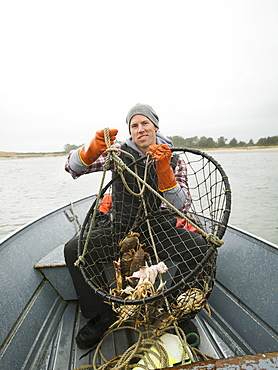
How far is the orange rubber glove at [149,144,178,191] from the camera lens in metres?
1.95

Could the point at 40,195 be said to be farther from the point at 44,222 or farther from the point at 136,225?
the point at 136,225

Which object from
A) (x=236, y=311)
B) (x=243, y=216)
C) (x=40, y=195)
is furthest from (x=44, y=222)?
(x=40, y=195)

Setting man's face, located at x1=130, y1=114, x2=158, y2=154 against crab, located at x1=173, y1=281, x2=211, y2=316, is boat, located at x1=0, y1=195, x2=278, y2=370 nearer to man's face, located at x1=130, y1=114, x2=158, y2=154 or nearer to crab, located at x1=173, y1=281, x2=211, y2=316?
crab, located at x1=173, y1=281, x2=211, y2=316

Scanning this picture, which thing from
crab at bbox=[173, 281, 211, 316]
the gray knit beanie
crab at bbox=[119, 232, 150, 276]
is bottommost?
crab at bbox=[173, 281, 211, 316]

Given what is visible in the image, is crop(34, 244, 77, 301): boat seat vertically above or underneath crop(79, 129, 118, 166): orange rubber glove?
underneath

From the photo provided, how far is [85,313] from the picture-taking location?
1.93 m

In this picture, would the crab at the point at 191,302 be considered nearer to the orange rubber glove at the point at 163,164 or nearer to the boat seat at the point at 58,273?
the orange rubber glove at the point at 163,164

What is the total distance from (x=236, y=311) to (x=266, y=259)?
1.73 feet

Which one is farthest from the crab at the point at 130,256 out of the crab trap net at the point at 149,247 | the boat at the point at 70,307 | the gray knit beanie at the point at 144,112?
the gray knit beanie at the point at 144,112

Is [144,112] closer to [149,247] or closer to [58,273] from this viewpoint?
[149,247]

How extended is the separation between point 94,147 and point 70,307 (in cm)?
164

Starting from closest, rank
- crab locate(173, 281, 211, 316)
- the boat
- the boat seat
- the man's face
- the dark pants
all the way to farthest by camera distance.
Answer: crab locate(173, 281, 211, 316)
the boat
the dark pants
the boat seat
the man's face

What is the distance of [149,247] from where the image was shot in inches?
87.8

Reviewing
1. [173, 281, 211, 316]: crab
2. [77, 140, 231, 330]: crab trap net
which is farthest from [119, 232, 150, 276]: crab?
[173, 281, 211, 316]: crab
